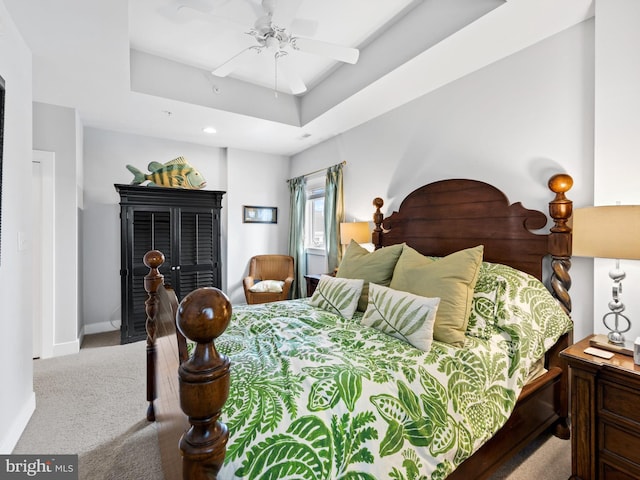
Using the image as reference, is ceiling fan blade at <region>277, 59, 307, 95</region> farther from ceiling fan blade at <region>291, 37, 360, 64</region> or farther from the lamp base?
the lamp base

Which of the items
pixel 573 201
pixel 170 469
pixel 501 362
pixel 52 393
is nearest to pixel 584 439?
pixel 501 362

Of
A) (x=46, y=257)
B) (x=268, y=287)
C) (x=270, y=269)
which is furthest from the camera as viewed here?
(x=270, y=269)

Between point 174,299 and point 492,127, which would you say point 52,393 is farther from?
point 492,127

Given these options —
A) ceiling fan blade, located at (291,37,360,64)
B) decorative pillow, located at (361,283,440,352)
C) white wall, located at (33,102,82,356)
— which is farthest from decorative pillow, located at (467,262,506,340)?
white wall, located at (33,102,82,356)

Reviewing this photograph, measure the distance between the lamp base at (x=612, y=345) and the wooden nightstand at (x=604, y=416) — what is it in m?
0.05

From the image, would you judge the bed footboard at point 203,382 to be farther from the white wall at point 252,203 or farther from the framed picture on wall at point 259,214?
the framed picture on wall at point 259,214

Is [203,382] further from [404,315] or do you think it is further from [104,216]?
[104,216]

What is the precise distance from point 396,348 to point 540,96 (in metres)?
1.99

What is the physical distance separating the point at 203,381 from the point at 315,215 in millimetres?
4281

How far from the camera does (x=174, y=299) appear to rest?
4.79 ft

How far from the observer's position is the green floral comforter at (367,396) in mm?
946

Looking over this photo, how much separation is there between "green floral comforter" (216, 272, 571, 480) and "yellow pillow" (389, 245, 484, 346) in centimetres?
10

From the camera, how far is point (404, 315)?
162cm

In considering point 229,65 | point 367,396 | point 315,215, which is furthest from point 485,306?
point 315,215
